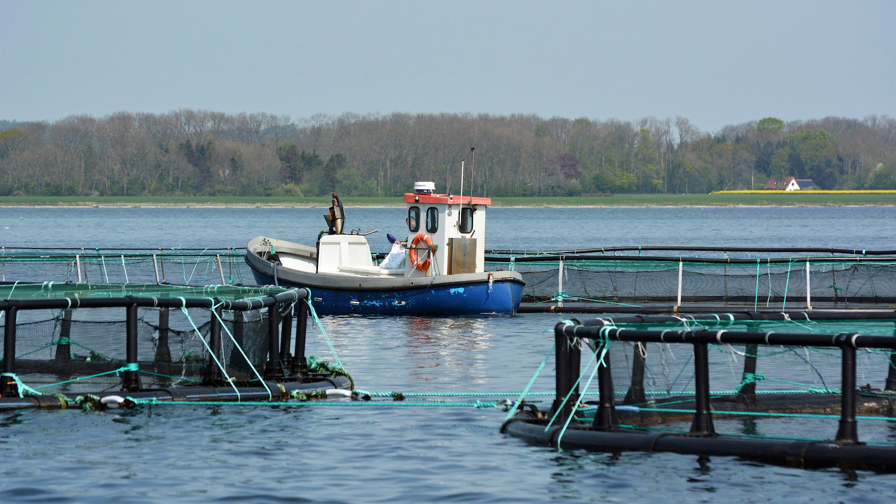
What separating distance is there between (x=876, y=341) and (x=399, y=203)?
17829cm

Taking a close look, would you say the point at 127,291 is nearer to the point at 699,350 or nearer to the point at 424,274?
the point at 699,350

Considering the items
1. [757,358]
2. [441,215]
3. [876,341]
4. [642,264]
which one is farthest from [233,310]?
[642,264]

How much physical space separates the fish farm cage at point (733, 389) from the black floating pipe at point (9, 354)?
5608 millimetres

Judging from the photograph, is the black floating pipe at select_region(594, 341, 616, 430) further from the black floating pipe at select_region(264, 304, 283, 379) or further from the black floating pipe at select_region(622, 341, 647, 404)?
the black floating pipe at select_region(264, 304, 283, 379)

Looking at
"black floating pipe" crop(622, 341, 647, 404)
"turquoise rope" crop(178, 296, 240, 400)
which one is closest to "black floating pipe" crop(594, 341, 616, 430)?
"black floating pipe" crop(622, 341, 647, 404)

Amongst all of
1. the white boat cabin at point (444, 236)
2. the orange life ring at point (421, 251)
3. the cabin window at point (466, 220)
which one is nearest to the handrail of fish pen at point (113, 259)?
the orange life ring at point (421, 251)

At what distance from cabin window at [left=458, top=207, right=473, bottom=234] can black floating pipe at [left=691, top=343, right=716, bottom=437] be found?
16959mm

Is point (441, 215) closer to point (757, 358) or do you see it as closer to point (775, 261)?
point (775, 261)

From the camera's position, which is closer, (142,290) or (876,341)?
(876,341)

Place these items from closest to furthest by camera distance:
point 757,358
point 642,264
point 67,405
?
point 757,358 → point 67,405 → point 642,264

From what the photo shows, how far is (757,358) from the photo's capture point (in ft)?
40.8

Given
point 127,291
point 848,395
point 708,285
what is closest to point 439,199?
point 708,285

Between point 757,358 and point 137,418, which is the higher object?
point 757,358

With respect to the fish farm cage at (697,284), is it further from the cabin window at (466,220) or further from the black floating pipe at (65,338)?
the black floating pipe at (65,338)
